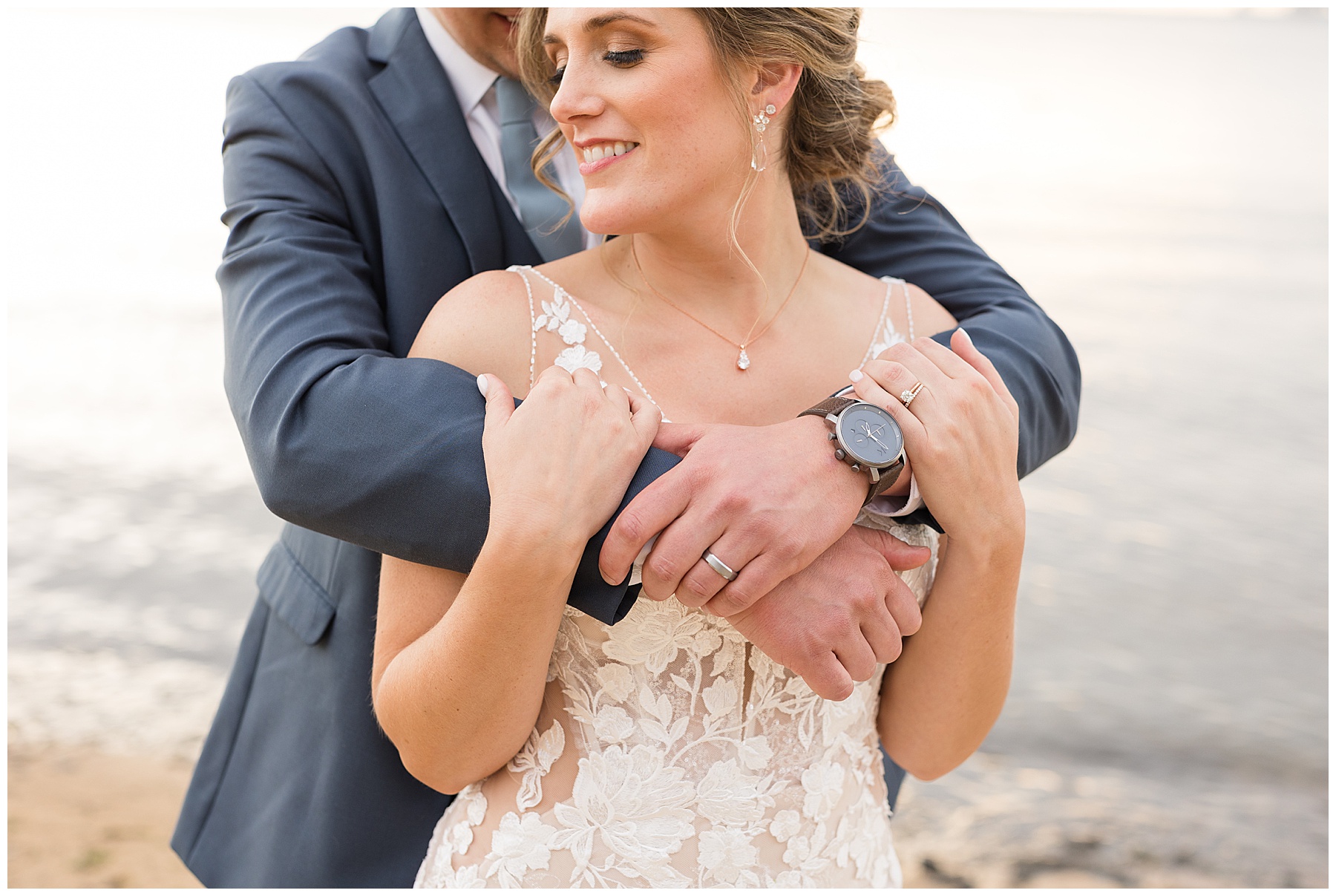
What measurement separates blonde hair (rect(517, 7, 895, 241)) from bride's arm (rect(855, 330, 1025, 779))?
53cm

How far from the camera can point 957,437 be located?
168 centimetres

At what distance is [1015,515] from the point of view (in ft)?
5.74

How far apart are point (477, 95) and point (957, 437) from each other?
A: 50.7 inches

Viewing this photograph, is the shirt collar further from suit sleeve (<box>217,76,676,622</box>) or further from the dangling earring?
the dangling earring

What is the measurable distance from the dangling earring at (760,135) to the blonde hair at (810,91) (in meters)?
0.03

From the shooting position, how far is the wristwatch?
1605 mm

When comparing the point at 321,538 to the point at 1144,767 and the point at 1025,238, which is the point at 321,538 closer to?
the point at 1144,767

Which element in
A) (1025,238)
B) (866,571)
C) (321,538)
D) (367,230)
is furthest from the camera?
(1025,238)

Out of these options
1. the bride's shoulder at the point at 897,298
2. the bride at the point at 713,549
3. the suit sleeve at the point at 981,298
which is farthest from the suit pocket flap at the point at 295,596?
the suit sleeve at the point at 981,298

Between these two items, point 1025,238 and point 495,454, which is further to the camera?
point 1025,238

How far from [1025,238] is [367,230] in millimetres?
15348

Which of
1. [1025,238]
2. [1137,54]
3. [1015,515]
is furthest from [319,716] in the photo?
[1137,54]

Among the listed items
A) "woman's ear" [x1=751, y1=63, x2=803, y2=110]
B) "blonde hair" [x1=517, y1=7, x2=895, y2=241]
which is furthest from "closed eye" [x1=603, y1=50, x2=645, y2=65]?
"woman's ear" [x1=751, y1=63, x2=803, y2=110]

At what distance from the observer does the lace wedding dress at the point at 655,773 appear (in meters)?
1.80
